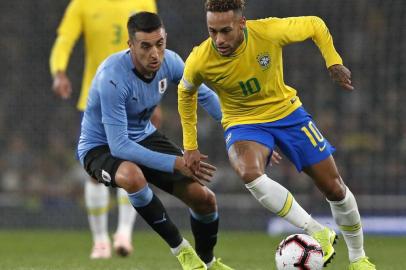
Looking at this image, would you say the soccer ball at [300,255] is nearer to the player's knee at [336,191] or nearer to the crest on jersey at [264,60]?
the player's knee at [336,191]

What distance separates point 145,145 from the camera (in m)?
6.55

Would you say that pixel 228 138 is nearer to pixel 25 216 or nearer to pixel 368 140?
pixel 368 140

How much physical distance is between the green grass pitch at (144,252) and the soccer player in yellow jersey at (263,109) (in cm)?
101

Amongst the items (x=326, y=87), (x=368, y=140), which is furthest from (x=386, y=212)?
(x=326, y=87)

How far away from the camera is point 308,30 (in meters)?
5.95

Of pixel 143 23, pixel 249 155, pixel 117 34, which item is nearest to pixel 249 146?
pixel 249 155

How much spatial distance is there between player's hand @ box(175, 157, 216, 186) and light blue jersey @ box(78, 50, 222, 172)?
1.9 inches

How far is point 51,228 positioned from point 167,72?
634 cm

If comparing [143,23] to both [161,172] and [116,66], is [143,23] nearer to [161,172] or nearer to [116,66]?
[116,66]

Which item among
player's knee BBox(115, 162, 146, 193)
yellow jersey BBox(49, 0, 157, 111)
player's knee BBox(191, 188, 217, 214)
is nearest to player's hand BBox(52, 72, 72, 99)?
yellow jersey BBox(49, 0, 157, 111)

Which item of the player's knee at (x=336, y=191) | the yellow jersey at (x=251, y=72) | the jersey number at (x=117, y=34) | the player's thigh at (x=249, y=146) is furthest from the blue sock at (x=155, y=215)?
the jersey number at (x=117, y=34)

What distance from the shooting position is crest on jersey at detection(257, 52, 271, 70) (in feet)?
19.6

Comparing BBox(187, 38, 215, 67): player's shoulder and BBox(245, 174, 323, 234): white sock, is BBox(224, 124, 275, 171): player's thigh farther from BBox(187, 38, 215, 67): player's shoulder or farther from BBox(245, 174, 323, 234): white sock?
BBox(187, 38, 215, 67): player's shoulder

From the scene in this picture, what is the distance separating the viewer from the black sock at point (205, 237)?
6332mm
